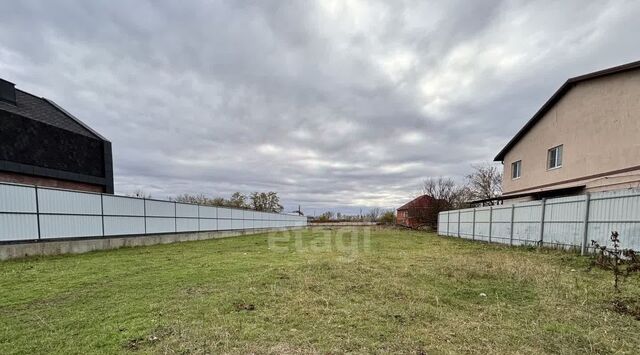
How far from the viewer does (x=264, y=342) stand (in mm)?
2756

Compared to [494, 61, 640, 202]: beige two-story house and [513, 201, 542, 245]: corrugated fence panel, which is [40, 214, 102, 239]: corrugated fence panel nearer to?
[513, 201, 542, 245]: corrugated fence panel

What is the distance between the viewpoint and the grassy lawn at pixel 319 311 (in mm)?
2727

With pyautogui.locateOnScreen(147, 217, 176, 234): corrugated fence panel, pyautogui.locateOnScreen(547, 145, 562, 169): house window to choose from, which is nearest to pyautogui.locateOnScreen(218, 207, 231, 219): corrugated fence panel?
pyautogui.locateOnScreen(147, 217, 176, 234): corrugated fence panel

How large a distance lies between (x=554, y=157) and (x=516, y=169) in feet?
14.1

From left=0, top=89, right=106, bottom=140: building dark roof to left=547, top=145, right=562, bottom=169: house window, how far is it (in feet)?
86.3

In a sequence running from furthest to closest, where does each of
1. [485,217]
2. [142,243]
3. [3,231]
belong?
[485,217], [142,243], [3,231]

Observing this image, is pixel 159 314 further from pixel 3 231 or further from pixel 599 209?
pixel 599 209

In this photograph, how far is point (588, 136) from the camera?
1212 centimetres

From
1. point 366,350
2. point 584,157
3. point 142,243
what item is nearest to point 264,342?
point 366,350

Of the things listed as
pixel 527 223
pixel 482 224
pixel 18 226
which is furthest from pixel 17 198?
pixel 482 224

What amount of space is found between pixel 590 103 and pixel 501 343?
1436 cm

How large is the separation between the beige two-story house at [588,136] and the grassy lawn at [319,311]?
7775mm

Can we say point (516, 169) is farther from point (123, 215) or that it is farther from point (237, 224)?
point (123, 215)

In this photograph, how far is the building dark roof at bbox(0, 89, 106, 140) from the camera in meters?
14.5
